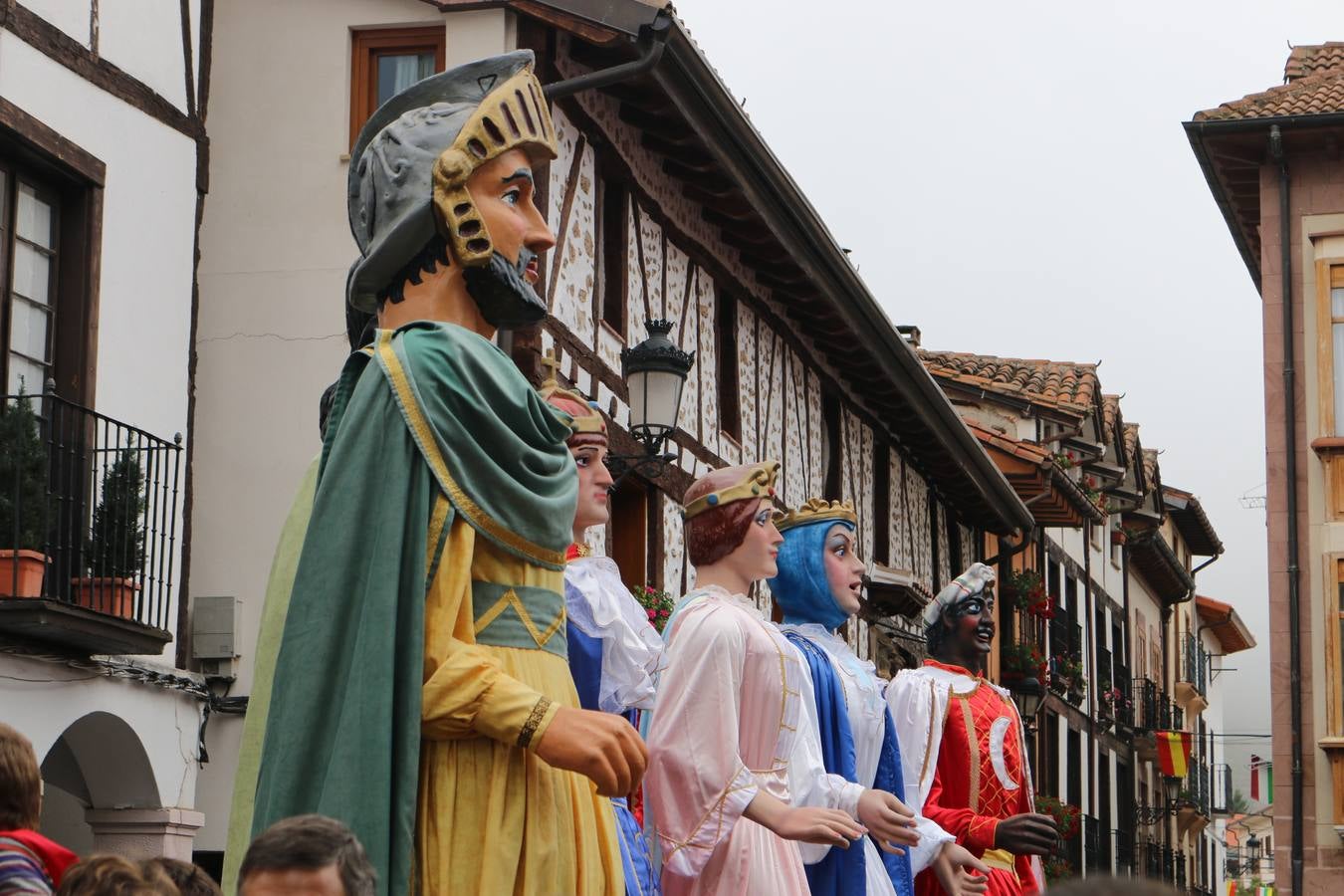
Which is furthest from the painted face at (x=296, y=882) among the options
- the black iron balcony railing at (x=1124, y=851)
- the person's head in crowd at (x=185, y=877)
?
the black iron balcony railing at (x=1124, y=851)

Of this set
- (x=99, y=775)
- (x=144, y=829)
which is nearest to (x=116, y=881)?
(x=144, y=829)

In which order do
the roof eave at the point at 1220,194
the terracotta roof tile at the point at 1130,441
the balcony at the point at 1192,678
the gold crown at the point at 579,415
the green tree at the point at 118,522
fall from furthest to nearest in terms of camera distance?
1. the balcony at the point at 1192,678
2. the terracotta roof tile at the point at 1130,441
3. the roof eave at the point at 1220,194
4. the green tree at the point at 118,522
5. the gold crown at the point at 579,415

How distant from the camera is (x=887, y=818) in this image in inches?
260

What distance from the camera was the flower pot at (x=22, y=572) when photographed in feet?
37.4

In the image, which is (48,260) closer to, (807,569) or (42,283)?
(42,283)

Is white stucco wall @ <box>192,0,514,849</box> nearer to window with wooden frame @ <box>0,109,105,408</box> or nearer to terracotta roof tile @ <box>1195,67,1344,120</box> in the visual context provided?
window with wooden frame @ <box>0,109,105,408</box>

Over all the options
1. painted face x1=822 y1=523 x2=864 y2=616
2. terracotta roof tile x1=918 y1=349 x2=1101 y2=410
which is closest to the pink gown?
painted face x1=822 y1=523 x2=864 y2=616

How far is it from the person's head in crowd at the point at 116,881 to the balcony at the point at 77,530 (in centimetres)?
752

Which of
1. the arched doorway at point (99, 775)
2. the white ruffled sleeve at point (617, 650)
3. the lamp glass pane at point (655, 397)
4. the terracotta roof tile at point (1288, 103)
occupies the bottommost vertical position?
the arched doorway at point (99, 775)

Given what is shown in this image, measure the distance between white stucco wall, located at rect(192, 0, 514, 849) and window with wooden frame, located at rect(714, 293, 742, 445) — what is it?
577 cm

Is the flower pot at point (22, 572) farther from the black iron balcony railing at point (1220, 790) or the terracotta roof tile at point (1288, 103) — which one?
the black iron balcony railing at point (1220, 790)

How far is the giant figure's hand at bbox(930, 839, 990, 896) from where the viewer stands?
304 inches

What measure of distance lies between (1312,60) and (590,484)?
23.4m

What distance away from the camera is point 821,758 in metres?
7.02
